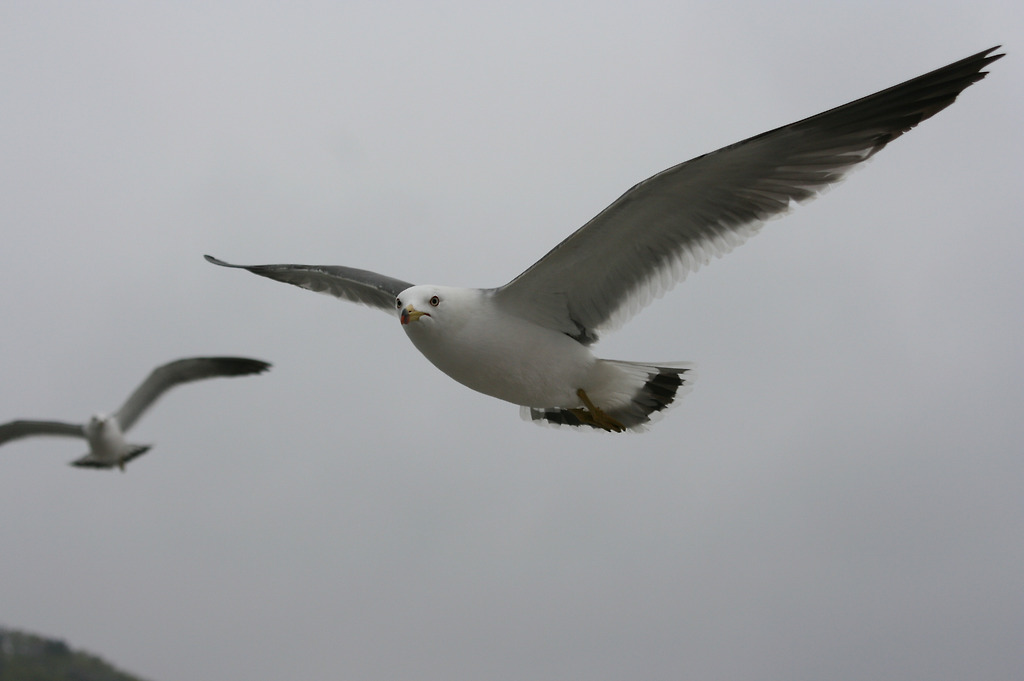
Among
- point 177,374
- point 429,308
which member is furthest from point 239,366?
point 429,308

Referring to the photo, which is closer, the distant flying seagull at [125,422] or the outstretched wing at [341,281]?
the outstretched wing at [341,281]

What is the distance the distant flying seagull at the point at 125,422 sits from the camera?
8.34 meters

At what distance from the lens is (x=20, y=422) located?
8.55 meters

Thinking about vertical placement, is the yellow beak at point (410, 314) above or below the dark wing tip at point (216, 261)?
below

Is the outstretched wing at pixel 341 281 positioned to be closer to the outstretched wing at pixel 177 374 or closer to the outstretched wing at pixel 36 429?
the outstretched wing at pixel 177 374

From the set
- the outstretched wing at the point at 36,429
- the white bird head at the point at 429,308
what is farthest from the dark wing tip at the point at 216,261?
the outstretched wing at the point at 36,429

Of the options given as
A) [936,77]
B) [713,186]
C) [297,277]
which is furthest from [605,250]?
[297,277]

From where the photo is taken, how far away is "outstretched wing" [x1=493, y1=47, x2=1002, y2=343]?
3404 mm

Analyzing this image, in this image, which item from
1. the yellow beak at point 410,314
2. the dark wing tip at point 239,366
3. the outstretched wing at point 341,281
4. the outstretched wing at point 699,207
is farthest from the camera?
the dark wing tip at point 239,366

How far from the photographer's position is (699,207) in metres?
3.84

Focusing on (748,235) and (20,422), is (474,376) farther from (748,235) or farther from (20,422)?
(20,422)

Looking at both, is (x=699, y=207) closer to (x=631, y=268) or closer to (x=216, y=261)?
(x=631, y=268)

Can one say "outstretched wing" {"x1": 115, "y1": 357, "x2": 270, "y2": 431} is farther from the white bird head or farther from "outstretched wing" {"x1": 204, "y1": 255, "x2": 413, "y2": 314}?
the white bird head

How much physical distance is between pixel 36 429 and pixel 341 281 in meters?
4.96
